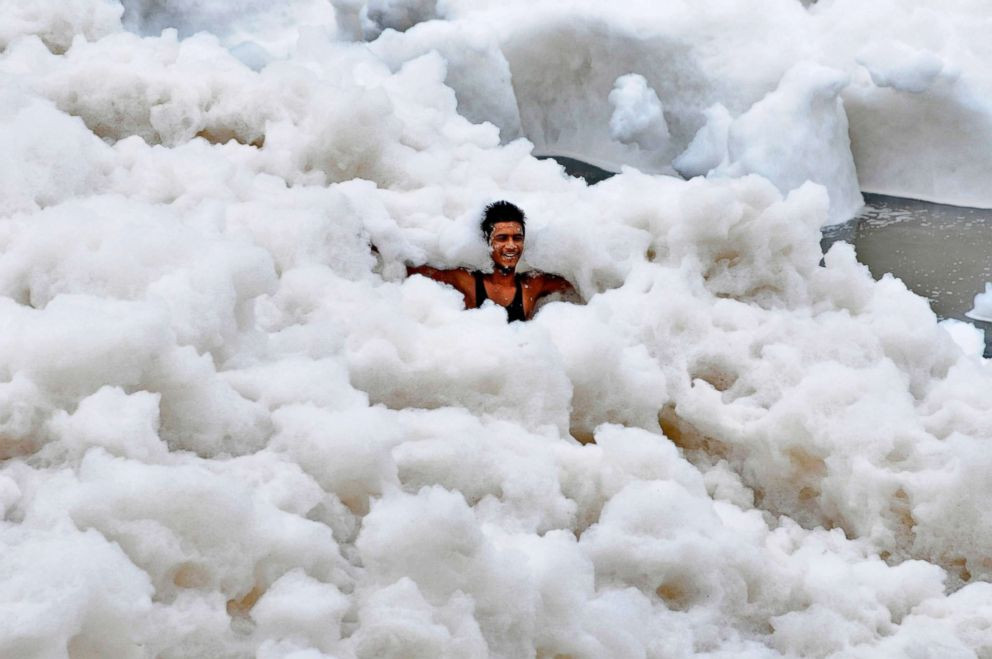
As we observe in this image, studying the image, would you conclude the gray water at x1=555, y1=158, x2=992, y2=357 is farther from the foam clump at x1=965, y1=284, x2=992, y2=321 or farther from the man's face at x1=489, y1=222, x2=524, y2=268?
the man's face at x1=489, y1=222, x2=524, y2=268

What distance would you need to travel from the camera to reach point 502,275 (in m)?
3.02

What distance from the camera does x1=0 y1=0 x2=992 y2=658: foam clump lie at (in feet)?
5.25

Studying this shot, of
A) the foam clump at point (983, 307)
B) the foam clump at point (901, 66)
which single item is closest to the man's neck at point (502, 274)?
the foam clump at point (983, 307)

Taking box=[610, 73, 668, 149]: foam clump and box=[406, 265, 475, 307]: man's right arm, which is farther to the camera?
box=[610, 73, 668, 149]: foam clump

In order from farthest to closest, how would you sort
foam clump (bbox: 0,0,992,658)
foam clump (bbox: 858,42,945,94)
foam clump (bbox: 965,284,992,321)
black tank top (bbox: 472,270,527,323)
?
foam clump (bbox: 858,42,945,94) → foam clump (bbox: 965,284,992,321) → black tank top (bbox: 472,270,527,323) → foam clump (bbox: 0,0,992,658)

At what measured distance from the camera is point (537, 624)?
1.73 metres

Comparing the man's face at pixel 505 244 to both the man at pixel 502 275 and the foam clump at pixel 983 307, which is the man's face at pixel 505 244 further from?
the foam clump at pixel 983 307

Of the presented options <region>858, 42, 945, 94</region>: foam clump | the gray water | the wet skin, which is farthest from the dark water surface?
the wet skin

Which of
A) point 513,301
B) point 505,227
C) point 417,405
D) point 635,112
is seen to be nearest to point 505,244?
point 505,227

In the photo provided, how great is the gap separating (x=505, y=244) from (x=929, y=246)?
364 centimetres

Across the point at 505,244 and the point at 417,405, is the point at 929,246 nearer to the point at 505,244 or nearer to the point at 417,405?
the point at 505,244

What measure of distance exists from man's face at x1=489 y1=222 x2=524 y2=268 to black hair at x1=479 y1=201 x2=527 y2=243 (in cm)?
1

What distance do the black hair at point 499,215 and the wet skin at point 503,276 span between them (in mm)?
13

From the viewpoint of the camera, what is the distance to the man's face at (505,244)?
298 centimetres
